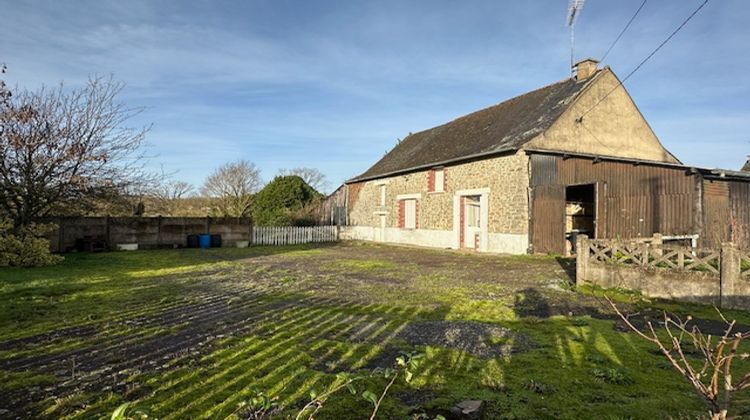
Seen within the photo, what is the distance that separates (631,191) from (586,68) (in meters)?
5.57

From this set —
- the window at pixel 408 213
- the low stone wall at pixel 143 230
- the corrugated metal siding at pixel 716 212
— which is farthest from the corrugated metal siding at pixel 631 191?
the low stone wall at pixel 143 230

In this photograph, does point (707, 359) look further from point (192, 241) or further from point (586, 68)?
point (192, 241)

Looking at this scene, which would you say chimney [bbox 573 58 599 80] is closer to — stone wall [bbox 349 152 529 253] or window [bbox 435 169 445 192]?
stone wall [bbox 349 152 529 253]

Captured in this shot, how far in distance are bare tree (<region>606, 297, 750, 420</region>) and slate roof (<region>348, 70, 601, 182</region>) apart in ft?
36.8

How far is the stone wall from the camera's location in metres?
15.4

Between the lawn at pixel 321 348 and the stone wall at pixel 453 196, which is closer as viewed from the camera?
the lawn at pixel 321 348

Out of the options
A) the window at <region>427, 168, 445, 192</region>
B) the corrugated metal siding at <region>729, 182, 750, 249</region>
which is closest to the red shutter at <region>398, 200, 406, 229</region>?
the window at <region>427, 168, 445, 192</region>

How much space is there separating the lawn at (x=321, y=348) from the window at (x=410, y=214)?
12.1 metres

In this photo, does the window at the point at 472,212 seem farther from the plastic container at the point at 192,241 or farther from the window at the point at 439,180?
the plastic container at the point at 192,241

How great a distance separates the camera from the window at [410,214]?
2169 centimetres

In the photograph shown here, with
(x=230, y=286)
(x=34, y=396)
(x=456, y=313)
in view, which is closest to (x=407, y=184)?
(x=230, y=286)

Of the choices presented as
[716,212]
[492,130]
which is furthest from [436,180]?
[716,212]

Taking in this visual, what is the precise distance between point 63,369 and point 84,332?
4.64 ft

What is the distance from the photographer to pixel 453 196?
1873 cm
